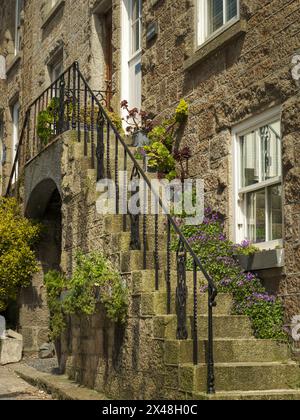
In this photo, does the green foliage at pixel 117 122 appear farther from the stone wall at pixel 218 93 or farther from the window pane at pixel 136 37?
the window pane at pixel 136 37

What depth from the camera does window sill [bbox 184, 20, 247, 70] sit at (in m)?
8.47

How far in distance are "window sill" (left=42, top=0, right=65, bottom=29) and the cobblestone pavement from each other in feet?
27.0

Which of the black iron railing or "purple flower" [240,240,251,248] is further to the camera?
"purple flower" [240,240,251,248]

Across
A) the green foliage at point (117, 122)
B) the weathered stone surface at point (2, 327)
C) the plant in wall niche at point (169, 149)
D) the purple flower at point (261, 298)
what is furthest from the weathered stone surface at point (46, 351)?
the purple flower at point (261, 298)

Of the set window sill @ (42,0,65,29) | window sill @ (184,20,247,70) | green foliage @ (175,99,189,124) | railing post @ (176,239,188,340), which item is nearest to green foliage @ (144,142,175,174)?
green foliage @ (175,99,189,124)

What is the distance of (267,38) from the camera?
802 centimetres

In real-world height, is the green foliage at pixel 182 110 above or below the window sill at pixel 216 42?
below

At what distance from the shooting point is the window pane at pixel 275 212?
307 inches

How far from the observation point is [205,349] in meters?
6.86

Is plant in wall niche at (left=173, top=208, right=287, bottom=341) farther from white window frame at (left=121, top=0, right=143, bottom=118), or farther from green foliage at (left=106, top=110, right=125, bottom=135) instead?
white window frame at (left=121, top=0, right=143, bottom=118)

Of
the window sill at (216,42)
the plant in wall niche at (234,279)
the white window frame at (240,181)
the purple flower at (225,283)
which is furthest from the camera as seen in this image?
the window sill at (216,42)

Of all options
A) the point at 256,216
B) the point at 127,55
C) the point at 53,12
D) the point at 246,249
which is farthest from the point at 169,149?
the point at 53,12

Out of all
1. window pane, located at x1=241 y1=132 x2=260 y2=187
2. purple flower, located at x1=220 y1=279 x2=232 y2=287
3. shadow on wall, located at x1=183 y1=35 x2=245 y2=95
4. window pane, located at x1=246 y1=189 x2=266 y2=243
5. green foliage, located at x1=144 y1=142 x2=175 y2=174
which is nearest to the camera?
purple flower, located at x1=220 y1=279 x2=232 y2=287

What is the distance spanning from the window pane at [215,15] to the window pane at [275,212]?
2.55 meters
